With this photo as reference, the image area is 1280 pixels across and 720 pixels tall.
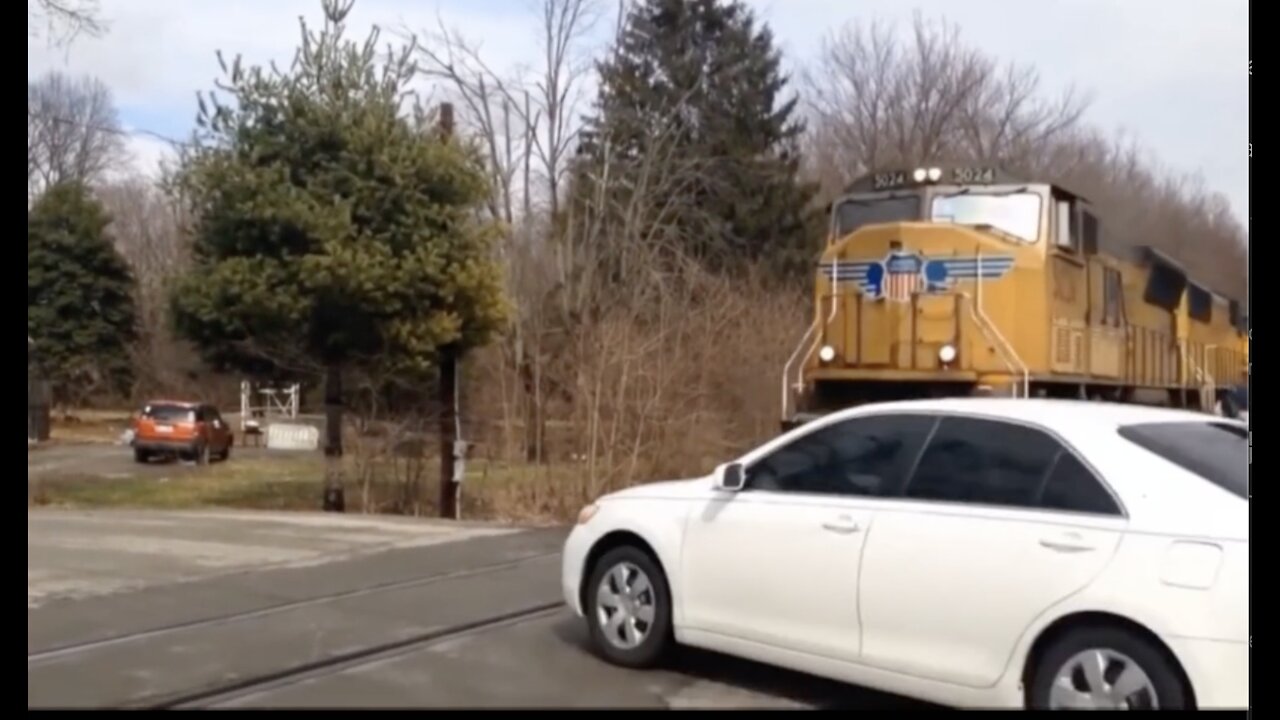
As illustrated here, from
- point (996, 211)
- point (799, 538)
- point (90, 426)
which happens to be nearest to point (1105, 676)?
point (799, 538)

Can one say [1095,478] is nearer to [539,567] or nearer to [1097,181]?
[539,567]

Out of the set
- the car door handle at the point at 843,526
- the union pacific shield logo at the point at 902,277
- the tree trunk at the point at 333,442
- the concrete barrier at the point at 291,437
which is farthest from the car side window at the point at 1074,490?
the concrete barrier at the point at 291,437

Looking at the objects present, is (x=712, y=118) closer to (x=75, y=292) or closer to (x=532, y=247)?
(x=532, y=247)

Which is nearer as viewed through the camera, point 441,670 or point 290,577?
point 441,670

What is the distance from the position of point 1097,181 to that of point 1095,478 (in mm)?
54576

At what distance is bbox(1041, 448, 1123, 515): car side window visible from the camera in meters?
6.53

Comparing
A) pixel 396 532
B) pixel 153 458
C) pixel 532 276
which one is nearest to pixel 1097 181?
pixel 532 276

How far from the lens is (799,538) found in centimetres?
748

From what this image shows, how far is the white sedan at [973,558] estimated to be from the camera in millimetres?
6133

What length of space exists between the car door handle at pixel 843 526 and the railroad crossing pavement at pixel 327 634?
3.11 ft

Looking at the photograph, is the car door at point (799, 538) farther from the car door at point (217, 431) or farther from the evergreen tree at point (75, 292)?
the evergreen tree at point (75, 292)

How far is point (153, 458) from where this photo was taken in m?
38.3

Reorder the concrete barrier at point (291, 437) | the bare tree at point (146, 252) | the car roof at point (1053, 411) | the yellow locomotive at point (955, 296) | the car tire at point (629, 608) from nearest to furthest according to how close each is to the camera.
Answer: the car roof at point (1053, 411) → the car tire at point (629, 608) → the yellow locomotive at point (955, 296) → the concrete barrier at point (291, 437) → the bare tree at point (146, 252)

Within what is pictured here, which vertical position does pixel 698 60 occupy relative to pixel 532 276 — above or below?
above
